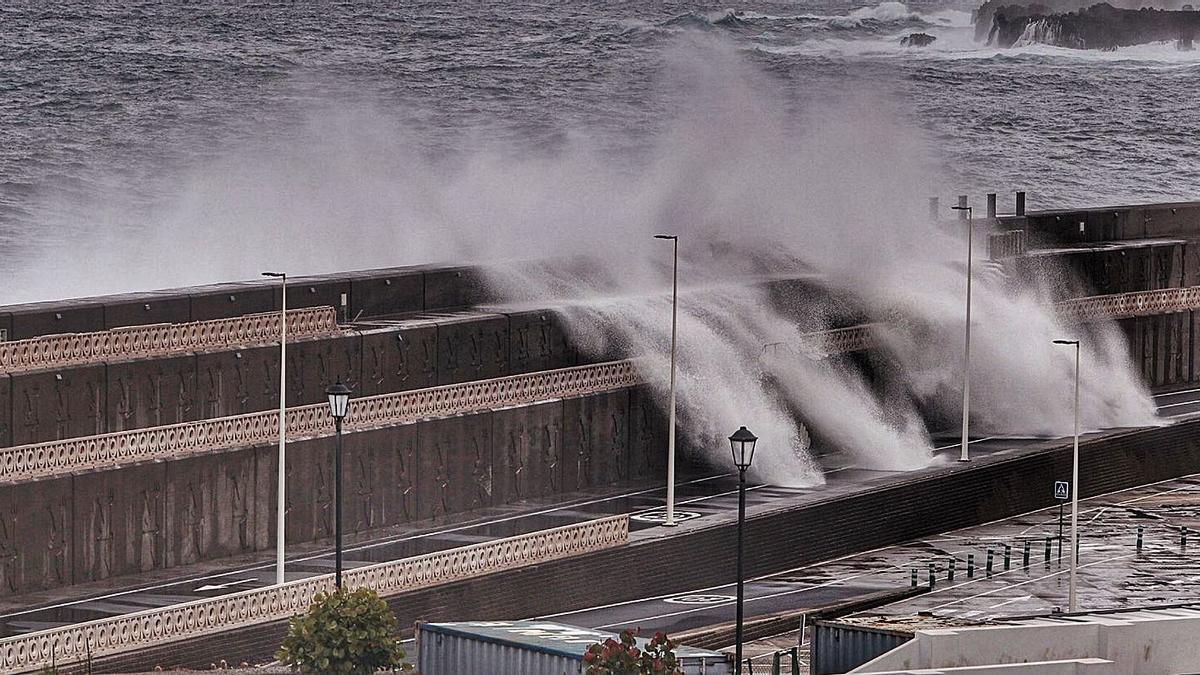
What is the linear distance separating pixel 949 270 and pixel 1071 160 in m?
65.3

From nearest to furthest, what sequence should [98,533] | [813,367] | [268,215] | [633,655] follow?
[633,655] < [98,533] < [813,367] < [268,215]

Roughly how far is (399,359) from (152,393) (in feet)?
21.3

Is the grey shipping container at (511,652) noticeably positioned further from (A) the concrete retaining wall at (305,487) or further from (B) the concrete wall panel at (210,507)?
(B) the concrete wall panel at (210,507)

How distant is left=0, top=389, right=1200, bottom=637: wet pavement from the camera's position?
36844 millimetres

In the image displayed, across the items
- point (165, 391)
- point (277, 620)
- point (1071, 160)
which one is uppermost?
point (1071, 160)

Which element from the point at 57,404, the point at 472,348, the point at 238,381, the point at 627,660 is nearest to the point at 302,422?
the point at 238,381

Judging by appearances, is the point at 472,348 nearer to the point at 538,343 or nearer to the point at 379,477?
the point at 538,343

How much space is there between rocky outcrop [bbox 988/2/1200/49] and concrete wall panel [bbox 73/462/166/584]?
115 meters

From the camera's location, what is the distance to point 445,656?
96.4 feet

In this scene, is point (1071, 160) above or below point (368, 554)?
above

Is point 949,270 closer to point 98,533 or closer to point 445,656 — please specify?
point 98,533

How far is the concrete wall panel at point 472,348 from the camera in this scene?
Result: 4803cm

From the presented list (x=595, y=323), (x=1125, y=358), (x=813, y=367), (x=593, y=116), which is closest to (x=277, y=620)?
(x=595, y=323)

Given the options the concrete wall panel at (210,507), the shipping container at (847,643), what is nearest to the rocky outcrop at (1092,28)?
the concrete wall panel at (210,507)
